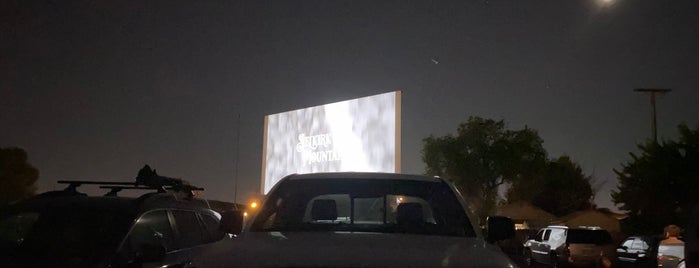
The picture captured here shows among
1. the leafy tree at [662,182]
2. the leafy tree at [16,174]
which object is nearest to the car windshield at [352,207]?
the leafy tree at [662,182]

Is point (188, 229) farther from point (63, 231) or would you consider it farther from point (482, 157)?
point (482, 157)

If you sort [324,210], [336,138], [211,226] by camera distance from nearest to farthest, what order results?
[324,210]
[211,226]
[336,138]

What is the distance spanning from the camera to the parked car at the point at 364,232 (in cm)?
338

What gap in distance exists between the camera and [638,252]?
20812 mm

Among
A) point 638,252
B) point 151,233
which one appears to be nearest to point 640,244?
point 638,252

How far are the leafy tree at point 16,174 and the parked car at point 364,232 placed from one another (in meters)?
45.4

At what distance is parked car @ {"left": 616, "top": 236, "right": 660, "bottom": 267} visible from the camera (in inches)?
794

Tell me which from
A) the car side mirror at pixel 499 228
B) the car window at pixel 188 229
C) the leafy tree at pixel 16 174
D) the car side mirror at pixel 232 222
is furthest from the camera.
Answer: the leafy tree at pixel 16 174

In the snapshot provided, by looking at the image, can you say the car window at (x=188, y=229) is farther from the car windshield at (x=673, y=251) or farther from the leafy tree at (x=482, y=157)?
the leafy tree at (x=482, y=157)

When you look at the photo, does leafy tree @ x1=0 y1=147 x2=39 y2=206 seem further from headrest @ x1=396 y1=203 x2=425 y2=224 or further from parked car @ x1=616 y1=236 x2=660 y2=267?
headrest @ x1=396 y1=203 x2=425 y2=224

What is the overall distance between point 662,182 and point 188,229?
3466cm

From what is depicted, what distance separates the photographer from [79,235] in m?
5.77

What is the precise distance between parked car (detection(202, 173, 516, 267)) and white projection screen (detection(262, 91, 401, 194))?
1721 centimetres

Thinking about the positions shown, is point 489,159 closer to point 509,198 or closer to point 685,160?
point 509,198
